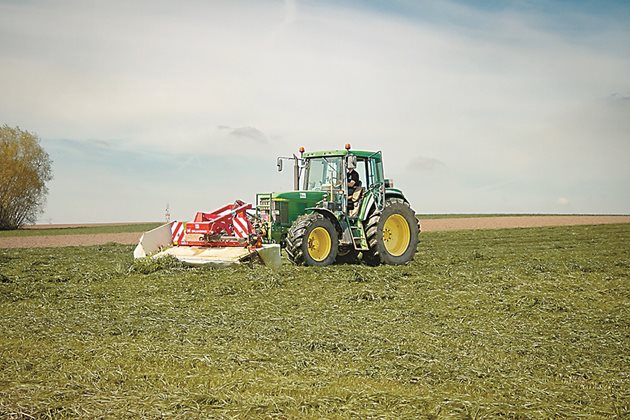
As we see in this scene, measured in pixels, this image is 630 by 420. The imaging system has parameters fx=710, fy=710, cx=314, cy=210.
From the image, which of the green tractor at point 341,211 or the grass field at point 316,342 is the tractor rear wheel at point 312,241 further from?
the grass field at point 316,342

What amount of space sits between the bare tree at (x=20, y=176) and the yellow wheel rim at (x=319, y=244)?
1703 inches

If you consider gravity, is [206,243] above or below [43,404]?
above

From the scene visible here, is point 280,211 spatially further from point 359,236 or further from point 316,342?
point 316,342

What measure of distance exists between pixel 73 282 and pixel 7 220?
42797 mm

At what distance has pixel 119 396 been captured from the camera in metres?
5.70

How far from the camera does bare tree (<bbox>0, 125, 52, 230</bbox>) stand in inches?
2004

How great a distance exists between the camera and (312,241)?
1325 cm

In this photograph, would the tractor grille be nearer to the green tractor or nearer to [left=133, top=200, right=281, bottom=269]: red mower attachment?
the green tractor

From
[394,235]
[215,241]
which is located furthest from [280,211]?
[394,235]

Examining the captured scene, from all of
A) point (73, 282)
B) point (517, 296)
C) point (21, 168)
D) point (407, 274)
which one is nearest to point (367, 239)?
point (407, 274)

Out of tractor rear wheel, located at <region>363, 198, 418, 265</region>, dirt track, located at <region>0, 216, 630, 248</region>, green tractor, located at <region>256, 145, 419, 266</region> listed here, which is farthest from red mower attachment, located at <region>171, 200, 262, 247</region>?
dirt track, located at <region>0, 216, 630, 248</region>

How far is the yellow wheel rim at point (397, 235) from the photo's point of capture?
49.1ft

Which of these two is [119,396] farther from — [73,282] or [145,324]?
[73,282]

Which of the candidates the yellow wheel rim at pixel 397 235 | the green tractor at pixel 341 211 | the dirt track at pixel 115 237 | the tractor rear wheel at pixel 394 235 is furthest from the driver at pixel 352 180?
the dirt track at pixel 115 237
